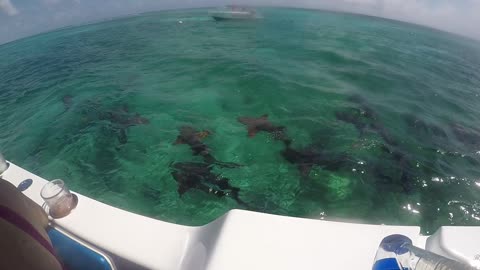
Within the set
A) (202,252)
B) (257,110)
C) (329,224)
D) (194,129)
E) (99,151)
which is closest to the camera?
(202,252)

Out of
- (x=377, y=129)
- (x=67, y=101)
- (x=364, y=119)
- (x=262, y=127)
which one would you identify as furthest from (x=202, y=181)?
(x=67, y=101)

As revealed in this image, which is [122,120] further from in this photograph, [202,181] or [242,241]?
[242,241]

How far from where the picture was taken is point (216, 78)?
411 inches

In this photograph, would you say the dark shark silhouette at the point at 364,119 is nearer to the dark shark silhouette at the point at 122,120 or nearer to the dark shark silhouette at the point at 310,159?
the dark shark silhouette at the point at 310,159

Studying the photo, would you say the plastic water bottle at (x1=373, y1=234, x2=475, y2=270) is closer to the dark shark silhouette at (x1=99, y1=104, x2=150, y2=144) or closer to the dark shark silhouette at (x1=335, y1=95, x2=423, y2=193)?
the dark shark silhouette at (x1=335, y1=95, x2=423, y2=193)

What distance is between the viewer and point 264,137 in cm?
576

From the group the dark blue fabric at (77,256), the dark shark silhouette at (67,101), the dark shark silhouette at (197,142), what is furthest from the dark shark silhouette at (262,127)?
the dark shark silhouette at (67,101)

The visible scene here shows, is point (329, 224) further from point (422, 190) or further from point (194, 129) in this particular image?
point (194, 129)

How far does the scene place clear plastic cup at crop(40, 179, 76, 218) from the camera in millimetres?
1814

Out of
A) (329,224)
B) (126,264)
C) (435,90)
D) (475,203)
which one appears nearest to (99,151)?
(126,264)

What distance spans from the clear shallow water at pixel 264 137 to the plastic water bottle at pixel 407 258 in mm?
2854

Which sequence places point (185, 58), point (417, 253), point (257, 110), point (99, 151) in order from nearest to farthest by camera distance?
point (417, 253)
point (99, 151)
point (257, 110)
point (185, 58)

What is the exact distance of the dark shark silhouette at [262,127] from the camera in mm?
5887

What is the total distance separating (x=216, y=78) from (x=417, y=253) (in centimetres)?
1001
